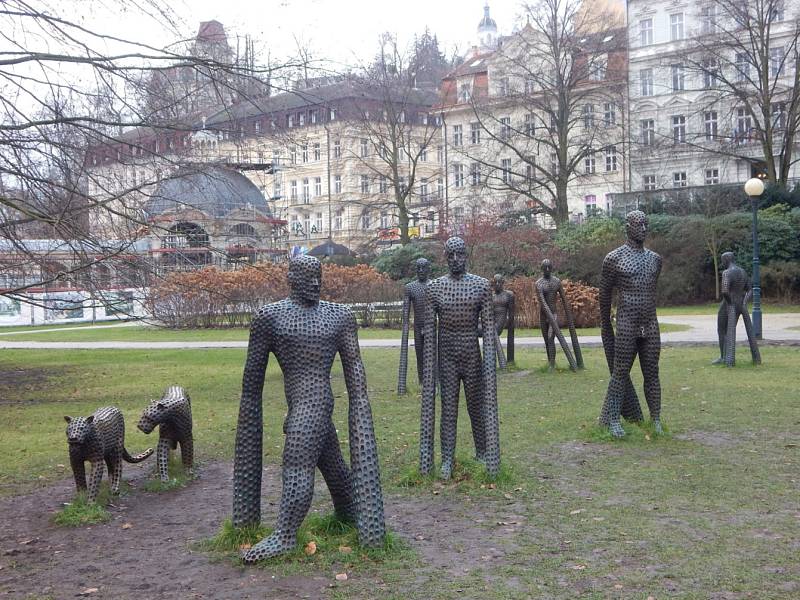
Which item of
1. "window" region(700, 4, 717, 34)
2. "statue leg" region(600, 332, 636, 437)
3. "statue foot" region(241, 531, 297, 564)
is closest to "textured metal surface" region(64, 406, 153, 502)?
"statue foot" region(241, 531, 297, 564)

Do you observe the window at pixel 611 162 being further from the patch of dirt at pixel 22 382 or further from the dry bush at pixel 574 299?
the patch of dirt at pixel 22 382

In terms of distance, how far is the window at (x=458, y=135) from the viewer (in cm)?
6047

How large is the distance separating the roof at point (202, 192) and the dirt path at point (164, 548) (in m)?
6.05

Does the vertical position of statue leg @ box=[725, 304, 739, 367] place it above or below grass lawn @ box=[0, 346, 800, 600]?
above

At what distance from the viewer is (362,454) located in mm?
6113

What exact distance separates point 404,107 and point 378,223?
34.7 feet

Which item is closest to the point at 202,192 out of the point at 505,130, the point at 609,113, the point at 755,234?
the point at 755,234

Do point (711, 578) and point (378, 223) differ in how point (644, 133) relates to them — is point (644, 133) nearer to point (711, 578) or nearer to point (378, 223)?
point (378, 223)

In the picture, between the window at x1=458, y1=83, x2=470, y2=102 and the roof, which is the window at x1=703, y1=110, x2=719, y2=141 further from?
the roof

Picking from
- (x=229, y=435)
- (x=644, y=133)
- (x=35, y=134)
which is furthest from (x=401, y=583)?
(x=644, y=133)

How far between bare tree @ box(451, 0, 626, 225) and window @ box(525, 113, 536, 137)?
5 centimetres

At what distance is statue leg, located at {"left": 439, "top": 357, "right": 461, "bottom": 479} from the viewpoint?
8219mm

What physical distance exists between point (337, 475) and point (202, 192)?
838cm

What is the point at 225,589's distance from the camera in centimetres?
554
